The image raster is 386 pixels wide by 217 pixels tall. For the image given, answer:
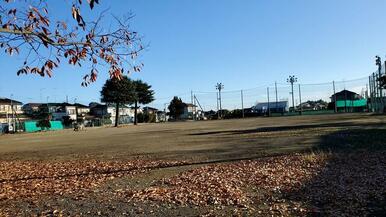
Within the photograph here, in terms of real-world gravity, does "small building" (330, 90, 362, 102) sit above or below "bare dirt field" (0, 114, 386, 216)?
above

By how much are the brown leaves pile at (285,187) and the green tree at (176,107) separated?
114 m

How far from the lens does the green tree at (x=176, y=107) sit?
126 meters

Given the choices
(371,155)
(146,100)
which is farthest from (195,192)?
(146,100)

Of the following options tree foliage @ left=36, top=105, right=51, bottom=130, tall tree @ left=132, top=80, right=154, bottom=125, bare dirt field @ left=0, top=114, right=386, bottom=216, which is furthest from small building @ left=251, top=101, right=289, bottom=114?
bare dirt field @ left=0, top=114, right=386, bottom=216

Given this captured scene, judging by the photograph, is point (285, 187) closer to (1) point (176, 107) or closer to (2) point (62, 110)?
(1) point (176, 107)

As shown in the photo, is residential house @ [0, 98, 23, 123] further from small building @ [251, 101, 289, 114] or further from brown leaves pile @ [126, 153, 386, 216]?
brown leaves pile @ [126, 153, 386, 216]

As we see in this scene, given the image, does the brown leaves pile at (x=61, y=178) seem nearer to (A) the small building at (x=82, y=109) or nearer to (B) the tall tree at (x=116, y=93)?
(B) the tall tree at (x=116, y=93)

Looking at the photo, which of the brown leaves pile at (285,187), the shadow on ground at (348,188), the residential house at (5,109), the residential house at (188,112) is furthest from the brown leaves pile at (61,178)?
the residential house at (188,112)

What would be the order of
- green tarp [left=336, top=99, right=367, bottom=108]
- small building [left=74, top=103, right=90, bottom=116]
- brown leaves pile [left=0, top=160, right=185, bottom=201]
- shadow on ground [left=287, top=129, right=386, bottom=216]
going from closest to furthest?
shadow on ground [left=287, top=129, right=386, bottom=216]
brown leaves pile [left=0, top=160, right=185, bottom=201]
green tarp [left=336, top=99, right=367, bottom=108]
small building [left=74, top=103, right=90, bottom=116]

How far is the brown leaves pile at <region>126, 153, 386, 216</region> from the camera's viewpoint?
7328mm

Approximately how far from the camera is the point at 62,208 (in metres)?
7.90

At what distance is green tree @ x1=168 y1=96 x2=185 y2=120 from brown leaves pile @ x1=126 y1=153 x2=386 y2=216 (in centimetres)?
11386

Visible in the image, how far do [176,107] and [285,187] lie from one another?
387ft

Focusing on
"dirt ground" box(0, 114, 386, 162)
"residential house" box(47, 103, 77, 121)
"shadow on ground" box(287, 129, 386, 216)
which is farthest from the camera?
"residential house" box(47, 103, 77, 121)
